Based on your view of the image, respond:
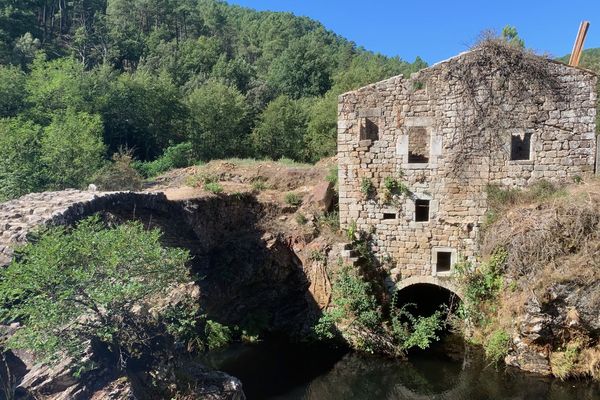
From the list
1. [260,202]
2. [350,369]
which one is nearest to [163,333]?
[350,369]

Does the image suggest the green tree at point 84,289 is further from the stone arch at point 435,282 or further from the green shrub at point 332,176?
the green shrub at point 332,176

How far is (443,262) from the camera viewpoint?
536 inches

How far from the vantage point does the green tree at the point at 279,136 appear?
29031mm

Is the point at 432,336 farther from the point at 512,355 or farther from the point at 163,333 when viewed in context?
the point at 163,333

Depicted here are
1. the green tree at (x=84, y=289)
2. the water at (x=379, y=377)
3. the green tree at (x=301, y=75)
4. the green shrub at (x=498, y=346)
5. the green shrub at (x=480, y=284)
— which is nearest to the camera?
the green tree at (x=84, y=289)

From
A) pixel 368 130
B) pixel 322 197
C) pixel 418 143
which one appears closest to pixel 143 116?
pixel 322 197

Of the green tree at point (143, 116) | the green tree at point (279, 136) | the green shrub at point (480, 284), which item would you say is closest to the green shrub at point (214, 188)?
the green shrub at point (480, 284)

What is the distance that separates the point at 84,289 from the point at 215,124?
21.7 metres

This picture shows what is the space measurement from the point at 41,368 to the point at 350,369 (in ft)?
25.5

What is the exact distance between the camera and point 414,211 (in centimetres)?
1338

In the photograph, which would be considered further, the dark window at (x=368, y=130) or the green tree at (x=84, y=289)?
the dark window at (x=368, y=130)

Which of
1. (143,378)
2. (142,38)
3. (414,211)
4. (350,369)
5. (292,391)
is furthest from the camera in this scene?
(142,38)

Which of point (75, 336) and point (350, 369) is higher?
point (75, 336)

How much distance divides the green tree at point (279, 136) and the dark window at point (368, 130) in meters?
14.8
